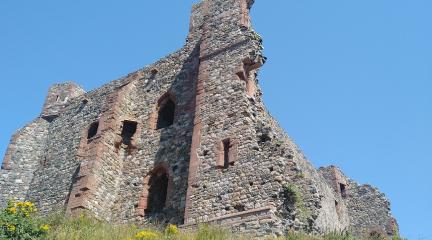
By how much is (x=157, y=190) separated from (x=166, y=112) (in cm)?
318

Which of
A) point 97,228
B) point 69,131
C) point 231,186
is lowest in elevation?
point 97,228

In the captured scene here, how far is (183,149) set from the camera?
51.6 ft

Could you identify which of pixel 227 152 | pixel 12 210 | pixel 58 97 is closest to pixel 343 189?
pixel 227 152

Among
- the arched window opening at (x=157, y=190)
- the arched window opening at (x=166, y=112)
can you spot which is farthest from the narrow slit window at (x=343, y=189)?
the arched window opening at (x=157, y=190)

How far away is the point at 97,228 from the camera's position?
12203 millimetres

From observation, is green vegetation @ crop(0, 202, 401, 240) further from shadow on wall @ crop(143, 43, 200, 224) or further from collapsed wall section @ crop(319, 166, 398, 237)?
collapsed wall section @ crop(319, 166, 398, 237)

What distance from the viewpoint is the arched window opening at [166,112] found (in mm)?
17797

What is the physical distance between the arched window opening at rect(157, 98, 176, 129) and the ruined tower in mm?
38

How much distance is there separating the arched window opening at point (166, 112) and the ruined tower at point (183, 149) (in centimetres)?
4

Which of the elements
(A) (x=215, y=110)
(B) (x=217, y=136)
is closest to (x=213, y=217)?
(B) (x=217, y=136)

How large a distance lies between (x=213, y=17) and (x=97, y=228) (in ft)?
27.6

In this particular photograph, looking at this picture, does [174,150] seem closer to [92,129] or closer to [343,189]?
[92,129]

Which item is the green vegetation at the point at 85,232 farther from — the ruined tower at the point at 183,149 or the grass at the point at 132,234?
the ruined tower at the point at 183,149

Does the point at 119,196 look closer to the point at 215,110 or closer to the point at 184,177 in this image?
the point at 184,177
